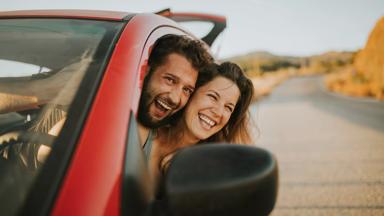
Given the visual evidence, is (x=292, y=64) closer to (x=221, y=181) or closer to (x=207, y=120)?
(x=207, y=120)

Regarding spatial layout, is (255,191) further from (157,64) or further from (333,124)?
(333,124)

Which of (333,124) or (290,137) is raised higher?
(290,137)

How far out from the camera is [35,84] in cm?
126

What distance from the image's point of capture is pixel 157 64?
6.78 feet

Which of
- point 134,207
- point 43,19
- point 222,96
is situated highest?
point 43,19

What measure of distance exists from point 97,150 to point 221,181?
36 centimetres

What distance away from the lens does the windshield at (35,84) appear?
886 mm

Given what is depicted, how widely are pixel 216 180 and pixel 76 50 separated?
0.86 meters

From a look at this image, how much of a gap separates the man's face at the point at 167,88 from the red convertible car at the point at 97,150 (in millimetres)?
636

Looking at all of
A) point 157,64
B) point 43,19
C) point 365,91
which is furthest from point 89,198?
point 365,91

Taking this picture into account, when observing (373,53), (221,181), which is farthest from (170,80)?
(373,53)

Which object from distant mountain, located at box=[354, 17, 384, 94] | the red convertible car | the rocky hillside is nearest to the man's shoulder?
the red convertible car

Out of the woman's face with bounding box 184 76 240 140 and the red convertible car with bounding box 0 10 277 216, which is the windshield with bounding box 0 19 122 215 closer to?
the red convertible car with bounding box 0 10 277 216

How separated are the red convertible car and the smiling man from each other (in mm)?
644
